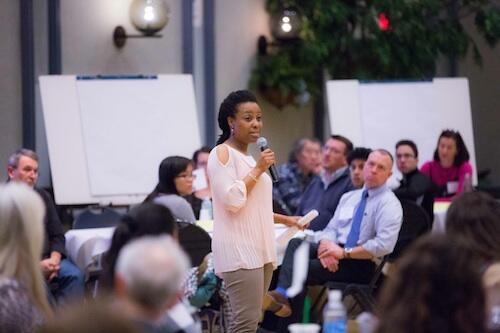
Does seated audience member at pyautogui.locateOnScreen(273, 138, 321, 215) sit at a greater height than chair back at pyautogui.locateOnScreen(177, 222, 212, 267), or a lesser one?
greater

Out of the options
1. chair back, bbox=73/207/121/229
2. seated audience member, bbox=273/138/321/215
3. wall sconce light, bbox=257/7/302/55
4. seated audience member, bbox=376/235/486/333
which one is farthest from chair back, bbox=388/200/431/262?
seated audience member, bbox=376/235/486/333

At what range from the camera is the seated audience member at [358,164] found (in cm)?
822

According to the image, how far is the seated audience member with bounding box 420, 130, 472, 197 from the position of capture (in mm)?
10242

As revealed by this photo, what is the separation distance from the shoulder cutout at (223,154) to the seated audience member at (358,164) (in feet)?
8.57

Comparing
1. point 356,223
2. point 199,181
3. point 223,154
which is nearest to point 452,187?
point 199,181

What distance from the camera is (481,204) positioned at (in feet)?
14.3

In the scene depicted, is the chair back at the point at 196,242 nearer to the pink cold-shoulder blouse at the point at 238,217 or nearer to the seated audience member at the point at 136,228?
the pink cold-shoulder blouse at the point at 238,217

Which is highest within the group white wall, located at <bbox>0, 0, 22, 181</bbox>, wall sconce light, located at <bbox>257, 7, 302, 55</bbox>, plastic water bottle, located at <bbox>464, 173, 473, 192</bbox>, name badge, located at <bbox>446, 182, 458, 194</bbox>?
wall sconce light, located at <bbox>257, 7, 302, 55</bbox>

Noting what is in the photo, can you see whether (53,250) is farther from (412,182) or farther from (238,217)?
(412,182)

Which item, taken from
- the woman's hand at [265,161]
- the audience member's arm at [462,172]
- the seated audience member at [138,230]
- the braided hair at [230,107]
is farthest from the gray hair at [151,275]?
the audience member's arm at [462,172]

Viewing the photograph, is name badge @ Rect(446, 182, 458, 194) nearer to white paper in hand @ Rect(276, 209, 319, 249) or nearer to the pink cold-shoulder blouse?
white paper in hand @ Rect(276, 209, 319, 249)

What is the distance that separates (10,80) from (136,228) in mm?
6331

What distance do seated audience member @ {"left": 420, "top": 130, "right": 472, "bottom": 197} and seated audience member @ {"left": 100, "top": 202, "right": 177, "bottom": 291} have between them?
6298mm

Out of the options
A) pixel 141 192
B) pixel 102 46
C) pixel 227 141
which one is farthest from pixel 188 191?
pixel 102 46
